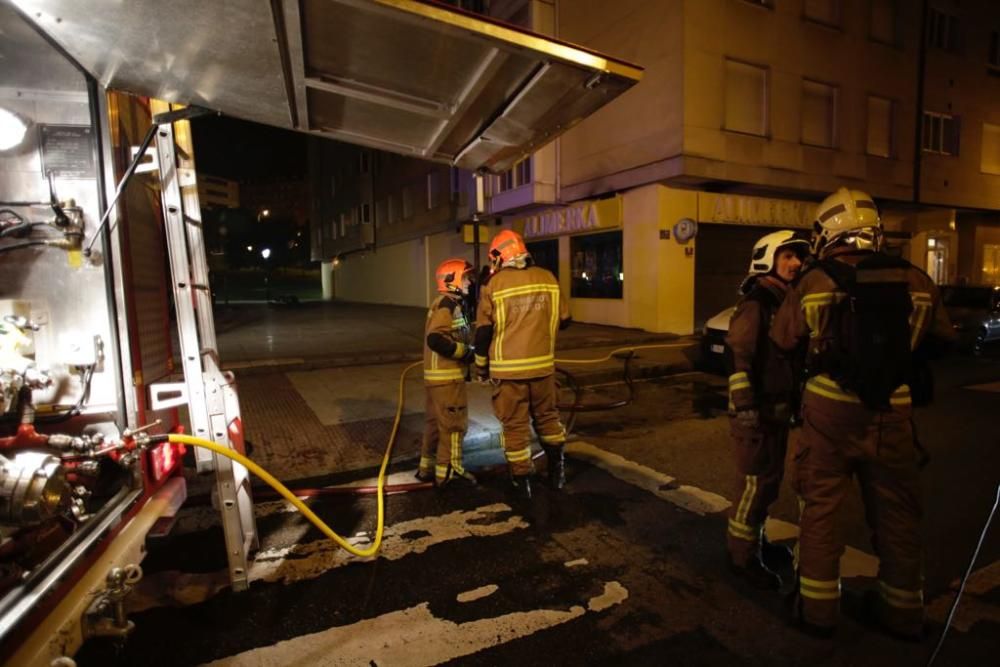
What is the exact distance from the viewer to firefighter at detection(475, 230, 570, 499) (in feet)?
13.7

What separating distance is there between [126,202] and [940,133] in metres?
22.7

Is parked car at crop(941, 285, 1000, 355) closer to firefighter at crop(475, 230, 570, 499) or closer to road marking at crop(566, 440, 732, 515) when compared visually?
road marking at crop(566, 440, 732, 515)

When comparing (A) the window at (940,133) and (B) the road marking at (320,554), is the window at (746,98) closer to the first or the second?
(A) the window at (940,133)

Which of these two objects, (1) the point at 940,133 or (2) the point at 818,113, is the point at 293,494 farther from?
(1) the point at 940,133

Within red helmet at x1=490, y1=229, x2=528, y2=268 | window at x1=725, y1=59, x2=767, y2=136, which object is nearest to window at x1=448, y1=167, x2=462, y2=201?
window at x1=725, y1=59, x2=767, y2=136

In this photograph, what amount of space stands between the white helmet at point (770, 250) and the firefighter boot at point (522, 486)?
83.7 inches

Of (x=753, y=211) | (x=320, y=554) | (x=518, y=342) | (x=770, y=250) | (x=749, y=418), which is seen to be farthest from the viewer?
(x=753, y=211)

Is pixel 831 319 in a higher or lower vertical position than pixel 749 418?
higher

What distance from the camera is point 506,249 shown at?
14.1ft

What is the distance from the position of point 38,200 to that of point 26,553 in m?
1.59

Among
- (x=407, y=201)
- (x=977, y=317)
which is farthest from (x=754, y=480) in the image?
(x=407, y=201)

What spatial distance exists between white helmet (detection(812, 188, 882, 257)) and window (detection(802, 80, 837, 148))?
14192mm

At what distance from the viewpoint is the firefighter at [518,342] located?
4164 millimetres

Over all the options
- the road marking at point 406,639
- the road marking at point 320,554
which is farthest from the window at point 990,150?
the road marking at point 406,639
